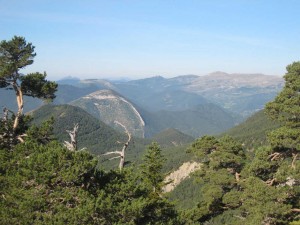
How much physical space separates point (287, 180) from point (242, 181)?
14.5 ft

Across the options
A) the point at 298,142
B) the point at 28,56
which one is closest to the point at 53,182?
the point at 28,56

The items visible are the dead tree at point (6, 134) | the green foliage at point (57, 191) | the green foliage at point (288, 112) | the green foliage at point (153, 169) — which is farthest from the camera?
the green foliage at point (153, 169)

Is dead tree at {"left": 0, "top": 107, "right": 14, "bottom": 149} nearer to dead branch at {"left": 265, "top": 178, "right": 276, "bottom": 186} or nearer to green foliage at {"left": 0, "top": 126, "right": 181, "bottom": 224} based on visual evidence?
green foliage at {"left": 0, "top": 126, "right": 181, "bottom": 224}

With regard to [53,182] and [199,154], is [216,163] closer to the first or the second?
[199,154]

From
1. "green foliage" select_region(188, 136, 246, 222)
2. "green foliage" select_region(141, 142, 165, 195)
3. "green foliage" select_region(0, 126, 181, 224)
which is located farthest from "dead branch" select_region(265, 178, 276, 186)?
"green foliage" select_region(0, 126, 181, 224)

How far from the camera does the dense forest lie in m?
24.4

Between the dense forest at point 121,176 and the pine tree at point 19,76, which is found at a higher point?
the pine tree at point 19,76

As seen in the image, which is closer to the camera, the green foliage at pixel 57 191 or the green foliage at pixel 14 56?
the green foliage at pixel 57 191

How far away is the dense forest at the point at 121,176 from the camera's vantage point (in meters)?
24.4

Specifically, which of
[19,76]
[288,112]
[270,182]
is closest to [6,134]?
[19,76]

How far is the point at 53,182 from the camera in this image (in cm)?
2447

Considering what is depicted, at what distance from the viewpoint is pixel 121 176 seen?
30.3 m

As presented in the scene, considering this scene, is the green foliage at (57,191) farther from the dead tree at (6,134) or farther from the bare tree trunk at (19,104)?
the bare tree trunk at (19,104)

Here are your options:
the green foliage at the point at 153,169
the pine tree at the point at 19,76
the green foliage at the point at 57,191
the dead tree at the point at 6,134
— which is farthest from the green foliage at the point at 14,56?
the green foliage at the point at 153,169
